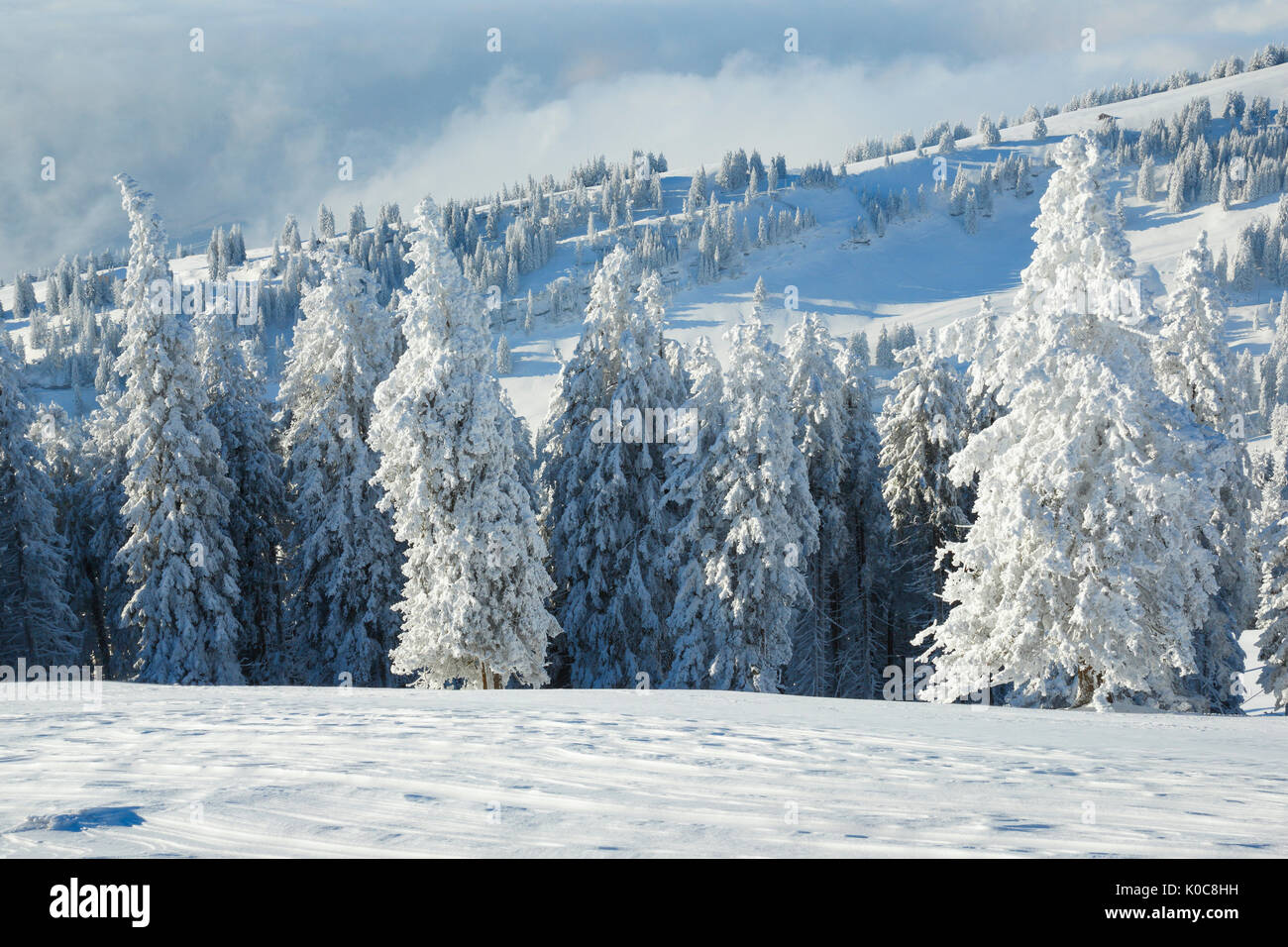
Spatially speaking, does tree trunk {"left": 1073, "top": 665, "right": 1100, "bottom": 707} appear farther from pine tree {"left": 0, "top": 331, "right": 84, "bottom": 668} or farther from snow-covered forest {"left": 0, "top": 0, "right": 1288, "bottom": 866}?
pine tree {"left": 0, "top": 331, "right": 84, "bottom": 668}

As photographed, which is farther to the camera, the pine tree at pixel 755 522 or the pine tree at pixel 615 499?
the pine tree at pixel 615 499

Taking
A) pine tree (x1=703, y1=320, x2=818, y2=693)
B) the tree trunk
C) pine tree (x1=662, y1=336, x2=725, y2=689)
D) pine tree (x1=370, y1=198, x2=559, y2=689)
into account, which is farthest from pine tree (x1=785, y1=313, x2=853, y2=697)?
the tree trunk

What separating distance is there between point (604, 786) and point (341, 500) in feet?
72.7

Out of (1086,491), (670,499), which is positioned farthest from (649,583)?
(1086,491)

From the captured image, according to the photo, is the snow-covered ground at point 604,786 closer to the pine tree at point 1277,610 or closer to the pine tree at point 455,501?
the pine tree at point 455,501

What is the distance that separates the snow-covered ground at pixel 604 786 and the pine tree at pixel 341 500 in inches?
637

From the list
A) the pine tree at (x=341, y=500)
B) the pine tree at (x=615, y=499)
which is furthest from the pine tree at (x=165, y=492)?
the pine tree at (x=615, y=499)

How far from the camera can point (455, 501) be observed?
21156mm

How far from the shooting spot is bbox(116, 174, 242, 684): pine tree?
78.3 ft

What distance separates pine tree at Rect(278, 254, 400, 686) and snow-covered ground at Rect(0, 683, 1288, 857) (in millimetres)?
16168

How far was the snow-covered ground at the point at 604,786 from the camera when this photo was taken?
4480mm
